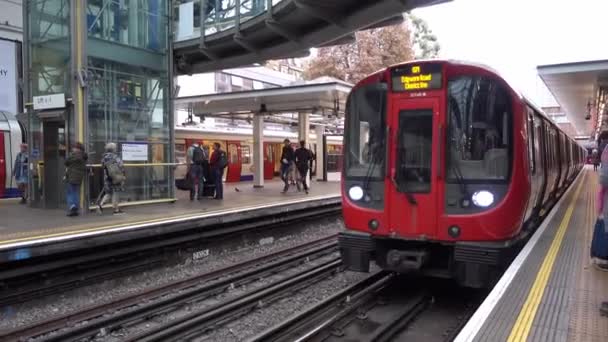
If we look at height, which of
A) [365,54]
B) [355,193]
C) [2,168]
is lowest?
[355,193]

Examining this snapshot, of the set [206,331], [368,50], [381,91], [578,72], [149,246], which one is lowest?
[206,331]

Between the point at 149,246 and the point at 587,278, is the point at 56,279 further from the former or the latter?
the point at 587,278

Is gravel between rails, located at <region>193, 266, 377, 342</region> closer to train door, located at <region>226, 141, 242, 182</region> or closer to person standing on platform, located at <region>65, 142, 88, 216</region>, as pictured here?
person standing on platform, located at <region>65, 142, 88, 216</region>

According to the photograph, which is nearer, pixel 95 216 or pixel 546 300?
pixel 546 300

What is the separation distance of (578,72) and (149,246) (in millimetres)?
10653

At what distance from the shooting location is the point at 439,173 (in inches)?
239

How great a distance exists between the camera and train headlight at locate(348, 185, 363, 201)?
Answer: 21.9ft

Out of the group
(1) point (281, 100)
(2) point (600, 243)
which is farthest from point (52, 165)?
(2) point (600, 243)

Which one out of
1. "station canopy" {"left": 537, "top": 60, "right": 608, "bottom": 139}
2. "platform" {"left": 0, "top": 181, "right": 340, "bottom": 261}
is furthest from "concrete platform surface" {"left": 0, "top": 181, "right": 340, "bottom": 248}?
"station canopy" {"left": 537, "top": 60, "right": 608, "bottom": 139}

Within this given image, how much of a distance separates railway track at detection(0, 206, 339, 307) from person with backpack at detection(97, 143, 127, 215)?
192 centimetres

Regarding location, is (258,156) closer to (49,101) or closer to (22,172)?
(22,172)

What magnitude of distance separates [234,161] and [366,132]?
16.3 meters

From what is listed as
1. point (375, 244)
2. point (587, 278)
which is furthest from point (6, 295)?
point (587, 278)

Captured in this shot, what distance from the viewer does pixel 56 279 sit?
7.49 meters
